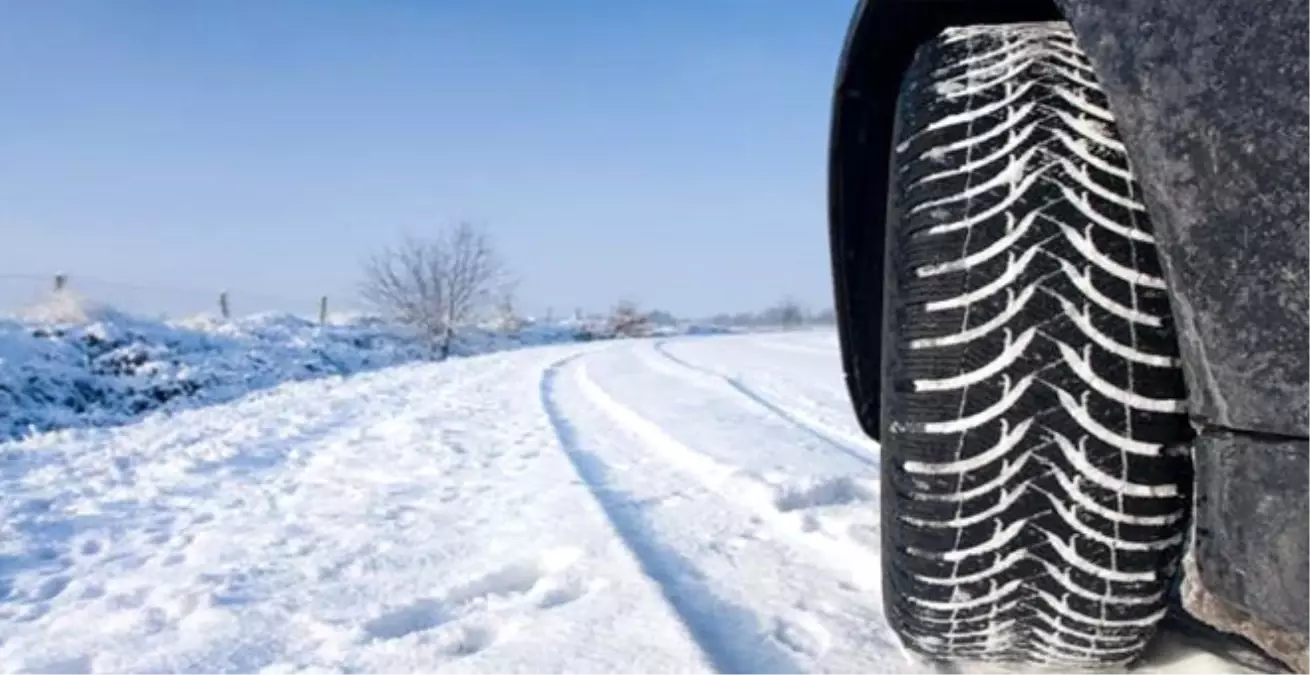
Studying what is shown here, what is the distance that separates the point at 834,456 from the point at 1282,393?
2.44m

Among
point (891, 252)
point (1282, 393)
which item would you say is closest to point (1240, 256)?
point (1282, 393)

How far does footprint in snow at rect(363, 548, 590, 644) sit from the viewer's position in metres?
1.53

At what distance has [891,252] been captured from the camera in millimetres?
1088

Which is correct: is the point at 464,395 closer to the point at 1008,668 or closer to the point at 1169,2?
the point at 1008,668

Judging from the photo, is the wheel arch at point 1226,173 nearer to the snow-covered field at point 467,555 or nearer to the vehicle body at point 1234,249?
the vehicle body at point 1234,249

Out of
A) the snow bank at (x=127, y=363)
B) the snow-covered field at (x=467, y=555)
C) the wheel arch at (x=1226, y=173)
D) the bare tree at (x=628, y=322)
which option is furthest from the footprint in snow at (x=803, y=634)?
the bare tree at (x=628, y=322)

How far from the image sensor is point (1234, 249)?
2.39 feet

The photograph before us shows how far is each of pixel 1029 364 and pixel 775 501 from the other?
4.89 feet

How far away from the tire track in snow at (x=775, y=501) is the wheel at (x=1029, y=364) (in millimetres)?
626

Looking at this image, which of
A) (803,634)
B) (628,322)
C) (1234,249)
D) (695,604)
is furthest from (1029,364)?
(628,322)

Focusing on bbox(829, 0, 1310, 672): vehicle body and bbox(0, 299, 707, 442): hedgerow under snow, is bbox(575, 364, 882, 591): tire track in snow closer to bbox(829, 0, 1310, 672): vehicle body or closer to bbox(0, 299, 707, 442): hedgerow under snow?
bbox(829, 0, 1310, 672): vehicle body

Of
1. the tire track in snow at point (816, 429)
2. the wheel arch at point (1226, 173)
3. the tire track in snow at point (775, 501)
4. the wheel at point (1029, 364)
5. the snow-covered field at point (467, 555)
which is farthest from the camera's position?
the tire track in snow at point (816, 429)

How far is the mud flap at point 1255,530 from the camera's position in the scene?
71 centimetres

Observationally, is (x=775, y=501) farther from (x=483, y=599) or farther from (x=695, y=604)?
(x=483, y=599)
